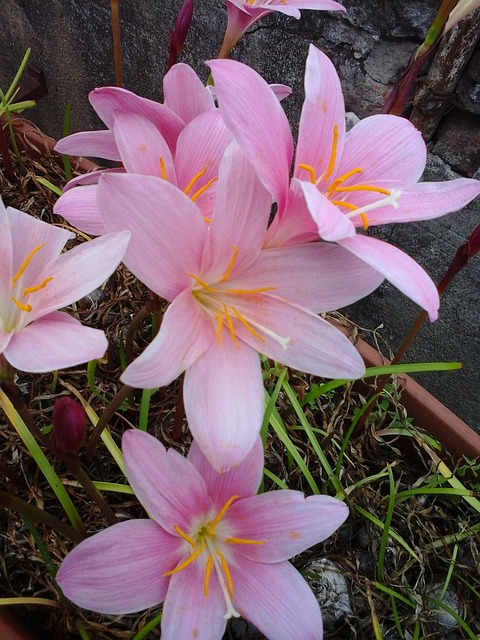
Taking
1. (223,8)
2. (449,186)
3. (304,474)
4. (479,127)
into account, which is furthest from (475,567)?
(223,8)

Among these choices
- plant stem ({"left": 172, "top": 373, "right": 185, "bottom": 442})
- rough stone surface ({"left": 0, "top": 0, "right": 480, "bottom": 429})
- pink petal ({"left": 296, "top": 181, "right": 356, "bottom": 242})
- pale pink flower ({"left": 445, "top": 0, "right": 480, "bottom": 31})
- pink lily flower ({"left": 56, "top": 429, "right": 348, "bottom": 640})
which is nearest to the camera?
pink petal ({"left": 296, "top": 181, "right": 356, "bottom": 242})

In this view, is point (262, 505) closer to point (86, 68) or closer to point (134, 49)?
point (134, 49)

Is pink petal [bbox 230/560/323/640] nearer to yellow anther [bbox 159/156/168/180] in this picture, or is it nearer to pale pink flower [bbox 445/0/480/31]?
yellow anther [bbox 159/156/168/180]

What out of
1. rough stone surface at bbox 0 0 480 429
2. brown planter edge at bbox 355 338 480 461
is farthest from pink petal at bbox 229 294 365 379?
rough stone surface at bbox 0 0 480 429

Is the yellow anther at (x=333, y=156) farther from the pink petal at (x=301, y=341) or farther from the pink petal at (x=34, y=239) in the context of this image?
the pink petal at (x=34, y=239)

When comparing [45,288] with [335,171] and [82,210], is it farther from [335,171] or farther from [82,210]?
[335,171]
